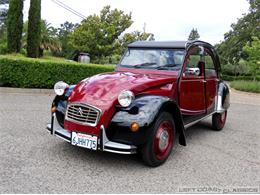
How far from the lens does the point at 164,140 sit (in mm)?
4141

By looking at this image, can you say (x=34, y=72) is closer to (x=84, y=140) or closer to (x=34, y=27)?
(x=34, y=27)

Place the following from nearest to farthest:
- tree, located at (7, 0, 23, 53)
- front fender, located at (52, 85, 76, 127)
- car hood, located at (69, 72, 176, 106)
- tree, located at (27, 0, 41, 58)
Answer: car hood, located at (69, 72, 176, 106)
front fender, located at (52, 85, 76, 127)
tree, located at (7, 0, 23, 53)
tree, located at (27, 0, 41, 58)

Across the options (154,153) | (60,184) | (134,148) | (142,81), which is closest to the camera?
(60,184)

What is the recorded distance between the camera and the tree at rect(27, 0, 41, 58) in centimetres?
1463

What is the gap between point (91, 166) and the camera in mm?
3844

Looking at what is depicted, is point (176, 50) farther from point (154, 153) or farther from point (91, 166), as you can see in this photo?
point (91, 166)

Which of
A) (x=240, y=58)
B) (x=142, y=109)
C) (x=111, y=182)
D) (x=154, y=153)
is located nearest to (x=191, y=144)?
(x=154, y=153)

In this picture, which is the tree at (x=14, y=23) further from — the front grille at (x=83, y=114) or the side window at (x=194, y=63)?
the front grille at (x=83, y=114)

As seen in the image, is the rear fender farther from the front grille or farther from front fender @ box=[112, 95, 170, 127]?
the front grille

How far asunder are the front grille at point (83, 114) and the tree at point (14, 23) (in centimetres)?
1176

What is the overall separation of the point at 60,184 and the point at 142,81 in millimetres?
1866

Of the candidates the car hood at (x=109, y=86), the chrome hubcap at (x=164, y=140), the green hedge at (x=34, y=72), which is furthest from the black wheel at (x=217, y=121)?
the green hedge at (x=34, y=72)

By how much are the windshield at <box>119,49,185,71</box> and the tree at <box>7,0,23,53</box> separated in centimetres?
1058

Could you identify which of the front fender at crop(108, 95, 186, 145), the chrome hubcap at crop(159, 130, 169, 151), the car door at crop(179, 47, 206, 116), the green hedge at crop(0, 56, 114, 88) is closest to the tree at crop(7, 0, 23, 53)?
the green hedge at crop(0, 56, 114, 88)
